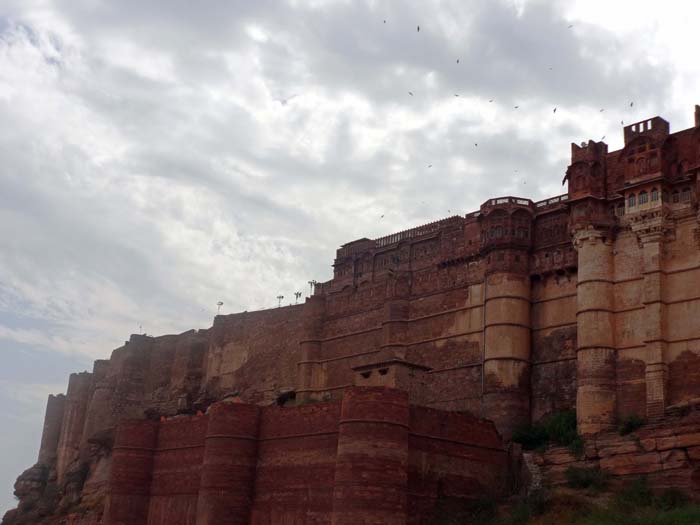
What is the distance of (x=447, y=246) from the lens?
124ft

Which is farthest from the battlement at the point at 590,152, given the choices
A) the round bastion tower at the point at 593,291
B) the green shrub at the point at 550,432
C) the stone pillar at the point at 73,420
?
the stone pillar at the point at 73,420

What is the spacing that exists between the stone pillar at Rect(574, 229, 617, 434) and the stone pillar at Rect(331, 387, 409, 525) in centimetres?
574

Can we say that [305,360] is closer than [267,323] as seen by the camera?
Yes

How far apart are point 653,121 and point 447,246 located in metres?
9.38

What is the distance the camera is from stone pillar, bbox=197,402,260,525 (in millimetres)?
29141

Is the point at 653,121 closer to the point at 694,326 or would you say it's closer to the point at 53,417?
the point at 694,326

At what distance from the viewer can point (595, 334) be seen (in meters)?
30.1

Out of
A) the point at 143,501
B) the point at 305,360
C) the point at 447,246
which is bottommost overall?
the point at 143,501

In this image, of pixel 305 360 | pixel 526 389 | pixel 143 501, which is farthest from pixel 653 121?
pixel 143 501

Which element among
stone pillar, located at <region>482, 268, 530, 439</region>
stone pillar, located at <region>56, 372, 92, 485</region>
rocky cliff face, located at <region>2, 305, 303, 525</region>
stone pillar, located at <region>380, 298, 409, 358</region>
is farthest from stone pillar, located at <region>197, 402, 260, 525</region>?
stone pillar, located at <region>56, 372, 92, 485</region>

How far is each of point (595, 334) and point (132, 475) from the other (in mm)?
15158

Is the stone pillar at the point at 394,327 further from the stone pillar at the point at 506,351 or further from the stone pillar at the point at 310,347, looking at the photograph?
the stone pillar at the point at 506,351

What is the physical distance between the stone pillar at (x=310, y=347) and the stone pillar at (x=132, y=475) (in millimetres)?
8162

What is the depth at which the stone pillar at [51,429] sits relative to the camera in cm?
5538
